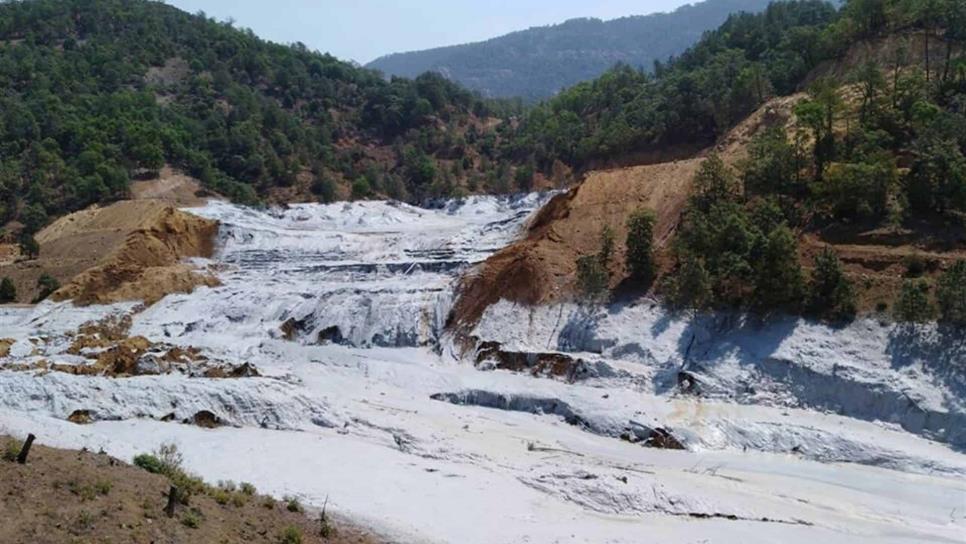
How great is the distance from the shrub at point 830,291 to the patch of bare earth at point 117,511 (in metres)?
A: 18.7

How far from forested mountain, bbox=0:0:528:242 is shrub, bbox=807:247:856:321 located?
36529mm

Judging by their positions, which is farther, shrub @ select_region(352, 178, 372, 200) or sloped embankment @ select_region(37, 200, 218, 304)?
shrub @ select_region(352, 178, 372, 200)

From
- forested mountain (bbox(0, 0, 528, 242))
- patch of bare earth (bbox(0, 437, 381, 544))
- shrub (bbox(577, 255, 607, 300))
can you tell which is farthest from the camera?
forested mountain (bbox(0, 0, 528, 242))

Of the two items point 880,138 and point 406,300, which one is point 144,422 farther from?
point 880,138

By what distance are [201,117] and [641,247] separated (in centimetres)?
5555

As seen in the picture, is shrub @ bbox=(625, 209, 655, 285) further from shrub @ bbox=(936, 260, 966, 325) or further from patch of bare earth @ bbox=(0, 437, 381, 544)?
patch of bare earth @ bbox=(0, 437, 381, 544)

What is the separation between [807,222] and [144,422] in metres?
24.7

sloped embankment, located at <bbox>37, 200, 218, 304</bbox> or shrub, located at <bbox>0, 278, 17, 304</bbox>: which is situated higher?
sloped embankment, located at <bbox>37, 200, 218, 304</bbox>

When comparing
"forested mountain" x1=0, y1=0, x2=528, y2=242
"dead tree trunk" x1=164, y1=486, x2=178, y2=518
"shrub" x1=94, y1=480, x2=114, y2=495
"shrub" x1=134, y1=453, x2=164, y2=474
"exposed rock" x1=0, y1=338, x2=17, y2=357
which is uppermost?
"forested mountain" x1=0, y1=0, x2=528, y2=242

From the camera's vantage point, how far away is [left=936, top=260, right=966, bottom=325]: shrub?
84.5 ft

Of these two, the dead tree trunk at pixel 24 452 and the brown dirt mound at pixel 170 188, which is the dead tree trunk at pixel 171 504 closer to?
the dead tree trunk at pixel 24 452

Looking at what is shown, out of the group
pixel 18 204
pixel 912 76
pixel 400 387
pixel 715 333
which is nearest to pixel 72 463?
pixel 400 387

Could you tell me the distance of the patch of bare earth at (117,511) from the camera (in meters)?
12.5

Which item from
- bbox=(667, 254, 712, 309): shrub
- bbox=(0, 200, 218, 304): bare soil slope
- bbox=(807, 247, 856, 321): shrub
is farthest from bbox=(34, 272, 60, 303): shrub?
bbox=(807, 247, 856, 321): shrub
